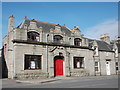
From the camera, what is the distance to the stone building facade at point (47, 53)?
19859 millimetres

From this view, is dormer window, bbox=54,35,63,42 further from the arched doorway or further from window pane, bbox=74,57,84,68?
window pane, bbox=74,57,84,68

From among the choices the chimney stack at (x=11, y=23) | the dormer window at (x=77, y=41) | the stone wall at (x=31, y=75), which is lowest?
the stone wall at (x=31, y=75)

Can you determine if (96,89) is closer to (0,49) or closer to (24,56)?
(24,56)

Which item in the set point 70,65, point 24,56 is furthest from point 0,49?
point 70,65

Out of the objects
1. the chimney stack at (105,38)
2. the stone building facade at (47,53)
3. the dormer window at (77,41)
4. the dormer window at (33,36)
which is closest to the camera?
the stone building facade at (47,53)

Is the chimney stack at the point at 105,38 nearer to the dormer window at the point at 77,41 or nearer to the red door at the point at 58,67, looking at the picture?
the dormer window at the point at 77,41

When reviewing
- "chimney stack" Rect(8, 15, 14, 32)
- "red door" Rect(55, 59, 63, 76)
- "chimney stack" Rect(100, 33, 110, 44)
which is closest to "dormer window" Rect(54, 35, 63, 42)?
"red door" Rect(55, 59, 63, 76)

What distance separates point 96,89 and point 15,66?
11843 mm

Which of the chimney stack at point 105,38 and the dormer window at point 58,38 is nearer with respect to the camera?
the dormer window at point 58,38

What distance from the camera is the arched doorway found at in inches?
887

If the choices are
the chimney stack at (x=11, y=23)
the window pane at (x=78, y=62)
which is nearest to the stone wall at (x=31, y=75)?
the window pane at (x=78, y=62)

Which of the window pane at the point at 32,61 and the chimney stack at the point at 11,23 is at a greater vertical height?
the chimney stack at the point at 11,23

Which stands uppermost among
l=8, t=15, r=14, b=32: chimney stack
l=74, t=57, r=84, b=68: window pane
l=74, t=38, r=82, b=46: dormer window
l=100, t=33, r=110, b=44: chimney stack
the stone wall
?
l=8, t=15, r=14, b=32: chimney stack

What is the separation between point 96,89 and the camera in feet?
34.3
